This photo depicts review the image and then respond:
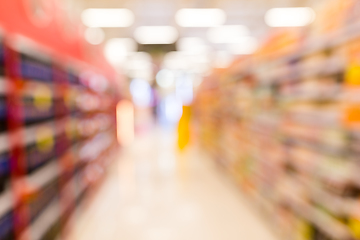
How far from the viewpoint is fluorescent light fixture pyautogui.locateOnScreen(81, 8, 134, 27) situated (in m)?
6.67

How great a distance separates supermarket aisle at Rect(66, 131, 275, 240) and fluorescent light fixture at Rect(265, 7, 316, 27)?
458cm

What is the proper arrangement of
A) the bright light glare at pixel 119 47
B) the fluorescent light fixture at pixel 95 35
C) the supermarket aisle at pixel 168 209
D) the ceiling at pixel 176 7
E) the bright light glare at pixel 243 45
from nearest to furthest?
the supermarket aisle at pixel 168 209 → the ceiling at pixel 176 7 → the fluorescent light fixture at pixel 95 35 → the bright light glare at pixel 119 47 → the bright light glare at pixel 243 45

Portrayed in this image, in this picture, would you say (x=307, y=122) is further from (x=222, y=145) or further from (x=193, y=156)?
(x=193, y=156)

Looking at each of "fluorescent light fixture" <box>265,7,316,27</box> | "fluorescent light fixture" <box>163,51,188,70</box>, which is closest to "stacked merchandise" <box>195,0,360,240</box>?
"fluorescent light fixture" <box>265,7,316,27</box>

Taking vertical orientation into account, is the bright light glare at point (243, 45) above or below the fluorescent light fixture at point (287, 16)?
below

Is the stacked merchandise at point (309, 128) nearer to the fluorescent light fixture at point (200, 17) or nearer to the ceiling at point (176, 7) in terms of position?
the ceiling at point (176, 7)

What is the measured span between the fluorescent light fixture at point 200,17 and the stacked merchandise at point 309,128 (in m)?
3.59

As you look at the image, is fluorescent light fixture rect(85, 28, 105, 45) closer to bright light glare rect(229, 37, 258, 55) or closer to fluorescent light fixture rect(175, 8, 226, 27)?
fluorescent light fixture rect(175, 8, 226, 27)

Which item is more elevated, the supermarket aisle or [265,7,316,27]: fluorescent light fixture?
[265,7,316,27]: fluorescent light fixture

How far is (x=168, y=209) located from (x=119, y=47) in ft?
29.2

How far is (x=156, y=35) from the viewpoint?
9.14 meters

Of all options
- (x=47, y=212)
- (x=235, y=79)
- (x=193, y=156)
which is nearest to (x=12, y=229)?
(x=47, y=212)

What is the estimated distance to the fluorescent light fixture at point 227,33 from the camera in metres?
8.70

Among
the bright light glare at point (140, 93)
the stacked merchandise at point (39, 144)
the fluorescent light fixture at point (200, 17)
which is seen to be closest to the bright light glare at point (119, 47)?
the fluorescent light fixture at point (200, 17)
